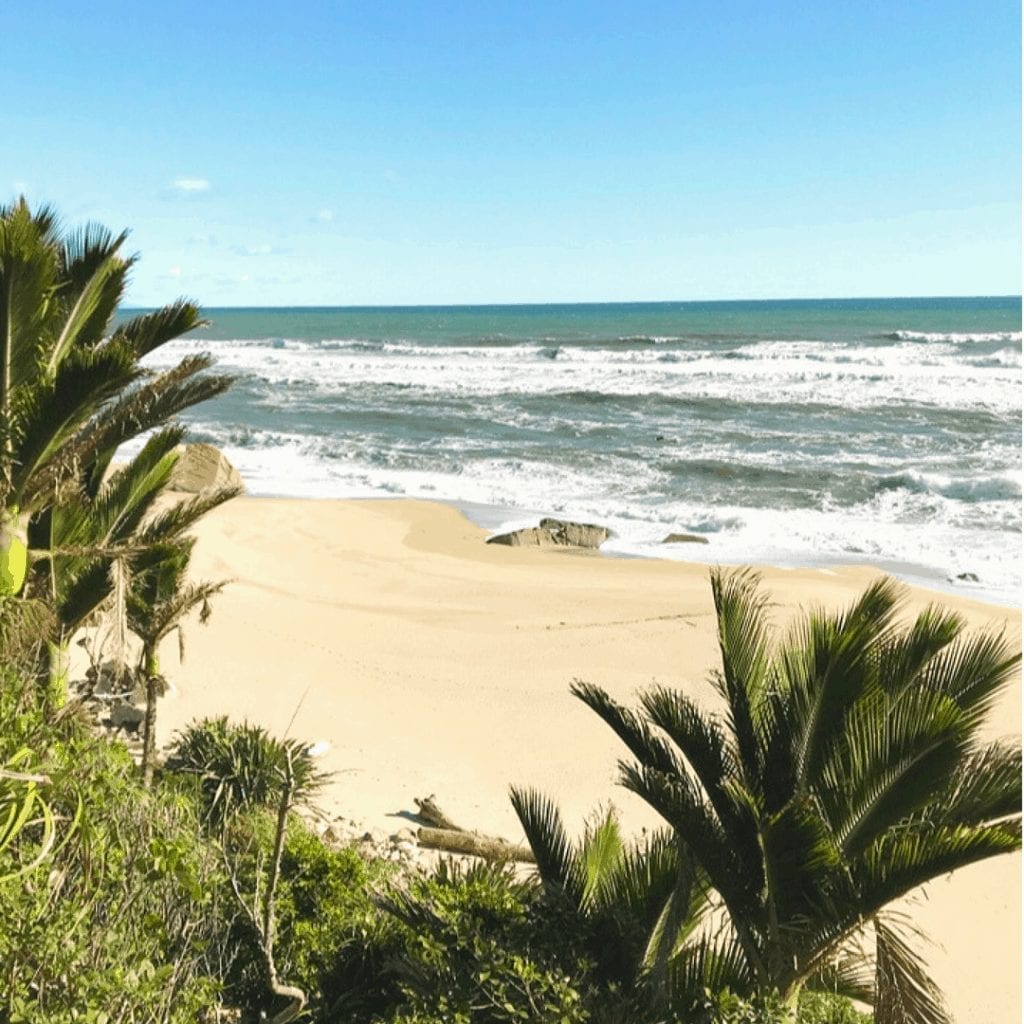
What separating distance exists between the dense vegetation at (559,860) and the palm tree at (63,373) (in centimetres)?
2

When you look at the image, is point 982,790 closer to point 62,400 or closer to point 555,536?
point 62,400

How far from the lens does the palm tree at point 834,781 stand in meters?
5.55

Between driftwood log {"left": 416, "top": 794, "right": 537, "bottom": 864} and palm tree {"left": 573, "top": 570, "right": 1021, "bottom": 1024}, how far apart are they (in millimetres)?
4036

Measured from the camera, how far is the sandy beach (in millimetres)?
10984

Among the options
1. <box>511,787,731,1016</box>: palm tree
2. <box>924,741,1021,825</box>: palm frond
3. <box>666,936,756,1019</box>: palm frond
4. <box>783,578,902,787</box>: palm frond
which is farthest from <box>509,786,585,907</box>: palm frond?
<box>924,741,1021,825</box>: palm frond

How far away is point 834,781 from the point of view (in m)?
5.78

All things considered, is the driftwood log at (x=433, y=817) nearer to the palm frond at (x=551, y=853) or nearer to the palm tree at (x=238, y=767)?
the palm tree at (x=238, y=767)

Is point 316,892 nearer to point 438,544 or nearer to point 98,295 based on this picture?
point 98,295

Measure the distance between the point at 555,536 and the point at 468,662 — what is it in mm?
7538

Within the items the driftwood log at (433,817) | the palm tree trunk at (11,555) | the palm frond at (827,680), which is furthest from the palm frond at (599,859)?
the palm tree trunk at (11,555)

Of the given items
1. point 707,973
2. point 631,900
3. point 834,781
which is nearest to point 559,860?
point 631,900

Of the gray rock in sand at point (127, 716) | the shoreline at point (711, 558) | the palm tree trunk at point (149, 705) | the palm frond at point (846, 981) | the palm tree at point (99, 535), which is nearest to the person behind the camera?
the palm frond at point (846, 981)

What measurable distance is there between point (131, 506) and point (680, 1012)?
18.8 ft

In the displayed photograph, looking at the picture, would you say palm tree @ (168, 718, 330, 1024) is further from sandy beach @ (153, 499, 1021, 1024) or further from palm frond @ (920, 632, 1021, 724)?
palm frond @ (920, 632, 1021, 724)
